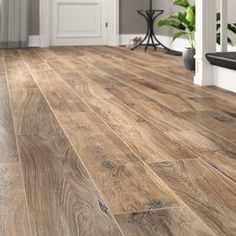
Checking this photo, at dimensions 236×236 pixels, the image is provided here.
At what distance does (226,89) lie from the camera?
2379 millimetres

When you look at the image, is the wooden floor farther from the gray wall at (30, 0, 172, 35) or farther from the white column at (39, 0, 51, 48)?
the gray wall at (30, 0, 172, 35)

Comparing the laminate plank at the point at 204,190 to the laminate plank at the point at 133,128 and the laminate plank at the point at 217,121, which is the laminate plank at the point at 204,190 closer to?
the laminate plank at the point at 133,128

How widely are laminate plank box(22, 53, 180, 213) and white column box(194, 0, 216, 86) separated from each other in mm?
896

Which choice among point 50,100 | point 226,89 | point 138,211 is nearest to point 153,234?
point 138,211

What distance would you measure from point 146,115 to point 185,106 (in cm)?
23

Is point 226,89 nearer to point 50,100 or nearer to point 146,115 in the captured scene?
point 146,115

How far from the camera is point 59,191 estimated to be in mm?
1032

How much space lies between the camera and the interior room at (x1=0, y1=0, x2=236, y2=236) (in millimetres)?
905

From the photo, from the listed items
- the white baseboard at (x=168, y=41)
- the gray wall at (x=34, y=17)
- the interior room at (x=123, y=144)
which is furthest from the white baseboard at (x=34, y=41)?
the interior room at (x=123, y=144)

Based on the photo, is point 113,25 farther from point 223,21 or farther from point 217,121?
point 217,121

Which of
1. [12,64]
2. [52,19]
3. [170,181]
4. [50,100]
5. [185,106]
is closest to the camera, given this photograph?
[170,181]

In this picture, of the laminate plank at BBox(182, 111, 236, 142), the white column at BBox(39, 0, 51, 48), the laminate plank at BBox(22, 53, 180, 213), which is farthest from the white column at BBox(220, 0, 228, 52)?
the white column at BBox(39, 0, 51, 48)

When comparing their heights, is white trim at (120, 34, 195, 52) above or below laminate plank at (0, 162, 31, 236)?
above

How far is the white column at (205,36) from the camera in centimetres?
245
